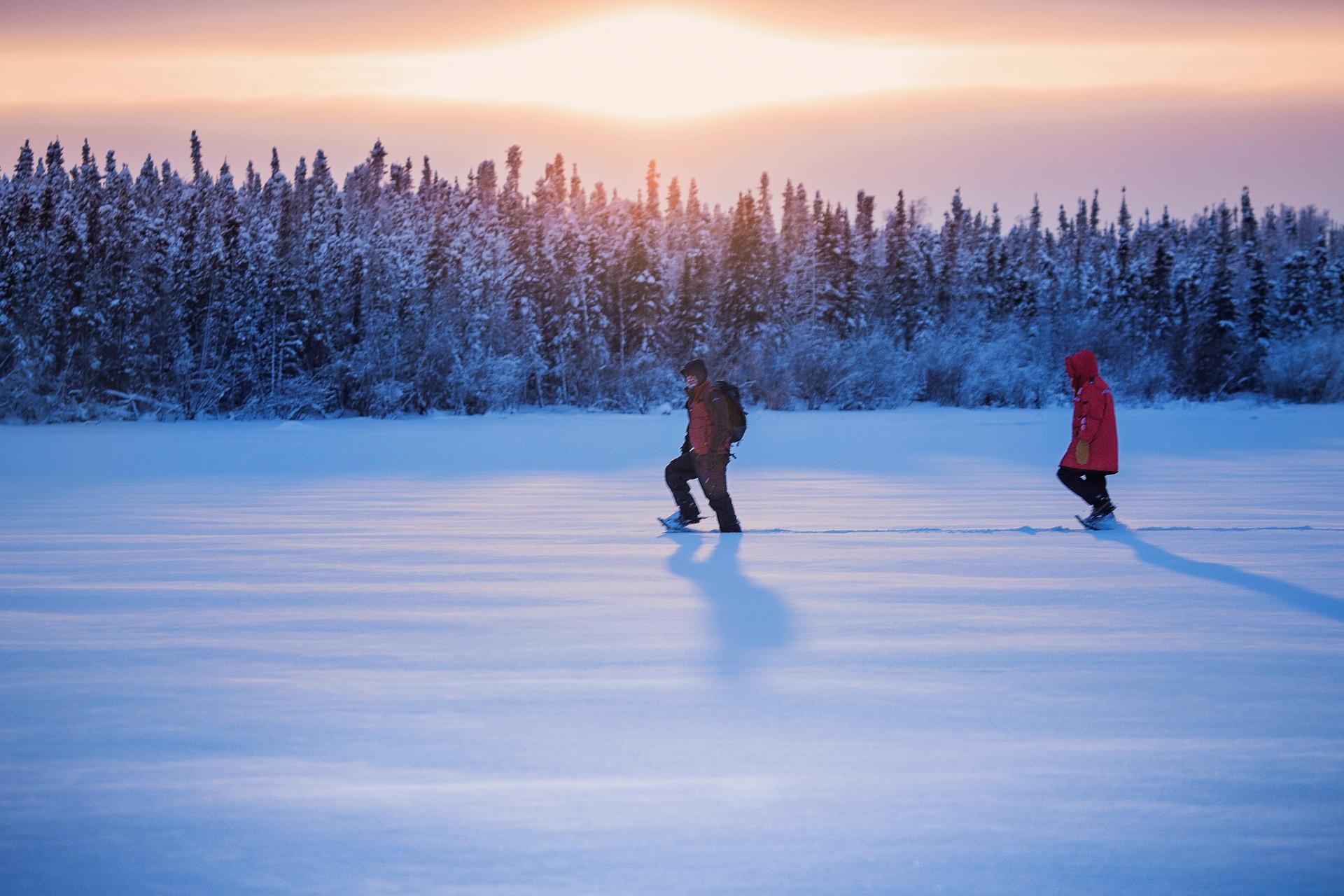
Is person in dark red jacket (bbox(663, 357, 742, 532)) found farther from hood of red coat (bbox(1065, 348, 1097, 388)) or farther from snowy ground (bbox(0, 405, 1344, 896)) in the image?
hood of red coat (bbox(1065, 348, 1097, 388))

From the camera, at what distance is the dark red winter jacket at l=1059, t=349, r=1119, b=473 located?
29.9 feet

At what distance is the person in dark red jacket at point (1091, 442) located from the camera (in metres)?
9.13

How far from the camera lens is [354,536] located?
920 cm

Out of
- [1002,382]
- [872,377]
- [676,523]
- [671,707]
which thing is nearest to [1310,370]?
[1002,382]

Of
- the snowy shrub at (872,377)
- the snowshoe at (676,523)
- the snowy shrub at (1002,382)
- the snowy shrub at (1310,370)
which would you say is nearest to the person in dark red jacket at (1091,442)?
the snowshoe at (676,523)

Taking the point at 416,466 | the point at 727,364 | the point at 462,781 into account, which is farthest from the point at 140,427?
the point at 462,781

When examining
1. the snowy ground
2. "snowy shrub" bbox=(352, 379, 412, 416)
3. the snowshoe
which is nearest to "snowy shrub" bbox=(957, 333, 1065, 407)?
"snowy shrub" bbox=(352, 379, 412, 416)

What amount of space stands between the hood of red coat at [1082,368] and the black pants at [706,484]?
2706mm

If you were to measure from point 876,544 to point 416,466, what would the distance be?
9.85m

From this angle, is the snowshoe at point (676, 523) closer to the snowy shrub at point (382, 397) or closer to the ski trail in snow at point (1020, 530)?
the ski trail in snow at point (1020, 530)

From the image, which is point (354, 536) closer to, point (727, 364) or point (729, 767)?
point (729, 767)

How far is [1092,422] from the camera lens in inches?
359

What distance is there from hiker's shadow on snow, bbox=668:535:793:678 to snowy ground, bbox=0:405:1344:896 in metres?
0.03

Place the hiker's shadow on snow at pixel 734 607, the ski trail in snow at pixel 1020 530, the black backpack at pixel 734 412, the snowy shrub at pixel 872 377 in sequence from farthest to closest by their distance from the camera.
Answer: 1. the snowy shrub at pixel 872 377
2. the ski trail in snow at pixel 1020 530
3. the black backpack at pixel 734 412
4. the hiker's shadow on snow at pixel 734 607
